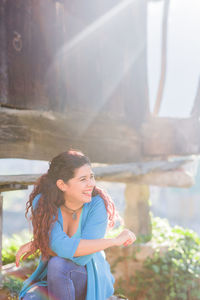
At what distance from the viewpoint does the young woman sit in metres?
2.15

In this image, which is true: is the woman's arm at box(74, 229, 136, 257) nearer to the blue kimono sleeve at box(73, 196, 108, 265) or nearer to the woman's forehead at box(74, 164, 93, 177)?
the blue kimono sleeve at box(73, 196, 108, 265)

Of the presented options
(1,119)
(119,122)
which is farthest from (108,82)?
(1,119)

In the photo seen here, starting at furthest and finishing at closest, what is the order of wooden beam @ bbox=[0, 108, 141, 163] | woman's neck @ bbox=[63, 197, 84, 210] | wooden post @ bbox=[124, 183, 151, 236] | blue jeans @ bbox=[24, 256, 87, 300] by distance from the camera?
wooden post @ bbox=[124, 183, 151, 236], wooden beam @ bbox=[0, 108, 141, 163], woman's neck @ bbox=[63, 197, 84, 210], blue jeans @ bbox=[24, 256, 87, 300]

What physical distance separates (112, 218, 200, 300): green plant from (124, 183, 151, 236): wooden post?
86 cm

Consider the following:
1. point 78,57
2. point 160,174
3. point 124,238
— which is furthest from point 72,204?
point 160,174

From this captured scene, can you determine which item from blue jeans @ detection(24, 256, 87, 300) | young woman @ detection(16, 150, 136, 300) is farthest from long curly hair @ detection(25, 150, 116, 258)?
blue jeans @ detection(24, 256, 87, 300)

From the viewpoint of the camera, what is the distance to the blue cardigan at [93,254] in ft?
7.07

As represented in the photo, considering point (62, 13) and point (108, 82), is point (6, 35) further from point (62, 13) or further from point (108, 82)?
point (108, 82)

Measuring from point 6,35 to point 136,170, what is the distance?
243 cm

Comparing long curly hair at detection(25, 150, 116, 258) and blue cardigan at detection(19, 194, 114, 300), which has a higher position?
long curly hair at detection(25, 150, 116, 258)

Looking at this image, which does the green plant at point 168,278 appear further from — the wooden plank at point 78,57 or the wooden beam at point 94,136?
the wooden plank at point 78,57

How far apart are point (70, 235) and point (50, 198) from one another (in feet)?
0.92

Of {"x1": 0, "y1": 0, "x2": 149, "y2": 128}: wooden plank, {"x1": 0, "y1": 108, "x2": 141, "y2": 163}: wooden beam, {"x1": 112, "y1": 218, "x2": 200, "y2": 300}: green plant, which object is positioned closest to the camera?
{"x1": 0, "y1": 108, "x2": 141, "y2": 163}: wooden beam

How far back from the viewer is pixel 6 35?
3.49 m
